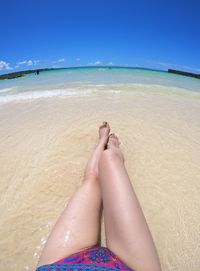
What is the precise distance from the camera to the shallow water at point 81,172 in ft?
4.25

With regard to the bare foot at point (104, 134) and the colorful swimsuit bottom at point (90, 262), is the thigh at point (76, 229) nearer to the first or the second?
the colorful swimsuit bottom at point (90, 262)

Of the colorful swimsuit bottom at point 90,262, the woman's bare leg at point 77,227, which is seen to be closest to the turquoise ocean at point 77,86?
the woman's bare leg at point 77,227

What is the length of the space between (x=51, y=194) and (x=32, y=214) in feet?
0.80

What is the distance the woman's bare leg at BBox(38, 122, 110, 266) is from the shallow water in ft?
1.10

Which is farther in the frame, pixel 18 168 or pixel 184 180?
pixel 18 168

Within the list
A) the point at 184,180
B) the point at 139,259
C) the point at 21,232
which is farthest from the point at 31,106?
the point at 139,259

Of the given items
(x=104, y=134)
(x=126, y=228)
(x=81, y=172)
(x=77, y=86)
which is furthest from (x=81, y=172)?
(x=77, y=86)

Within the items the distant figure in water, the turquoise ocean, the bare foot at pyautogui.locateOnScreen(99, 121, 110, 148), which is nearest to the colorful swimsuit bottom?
the distant figure in water

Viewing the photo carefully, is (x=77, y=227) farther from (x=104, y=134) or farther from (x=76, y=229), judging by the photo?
(x=104, y=134)

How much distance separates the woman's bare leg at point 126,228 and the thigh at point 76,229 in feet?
0.35

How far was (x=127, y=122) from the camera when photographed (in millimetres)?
3068

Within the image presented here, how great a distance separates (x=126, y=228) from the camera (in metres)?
0.96

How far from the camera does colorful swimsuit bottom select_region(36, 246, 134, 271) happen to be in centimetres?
80

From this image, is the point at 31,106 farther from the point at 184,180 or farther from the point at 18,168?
the point at 184,180
